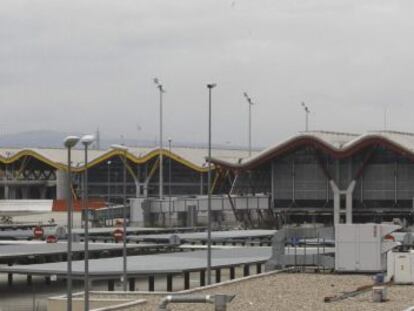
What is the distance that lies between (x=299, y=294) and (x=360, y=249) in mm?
10592

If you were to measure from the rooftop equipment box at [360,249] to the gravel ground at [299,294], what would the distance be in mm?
1012

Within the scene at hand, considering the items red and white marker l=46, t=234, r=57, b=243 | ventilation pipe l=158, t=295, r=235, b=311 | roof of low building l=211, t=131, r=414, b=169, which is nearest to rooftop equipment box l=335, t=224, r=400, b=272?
ventilation pipe l=158, t=295, r=235, b=311

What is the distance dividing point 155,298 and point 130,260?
19316 mm

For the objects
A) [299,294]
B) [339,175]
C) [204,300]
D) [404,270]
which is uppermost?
[339,175]

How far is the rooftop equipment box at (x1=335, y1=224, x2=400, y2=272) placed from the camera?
2002 inches

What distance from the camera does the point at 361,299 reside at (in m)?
39.3

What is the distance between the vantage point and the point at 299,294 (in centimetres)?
4088

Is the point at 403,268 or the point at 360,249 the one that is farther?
the point at 360,249

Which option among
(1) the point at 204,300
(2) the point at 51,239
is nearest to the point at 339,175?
(2) the point at 51,239

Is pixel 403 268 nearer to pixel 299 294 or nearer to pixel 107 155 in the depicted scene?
pixel 299 294

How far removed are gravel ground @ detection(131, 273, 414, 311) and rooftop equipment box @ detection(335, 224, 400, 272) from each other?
1.01 m

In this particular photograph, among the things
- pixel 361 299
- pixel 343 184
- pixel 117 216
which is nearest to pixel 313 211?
pixel 343 184

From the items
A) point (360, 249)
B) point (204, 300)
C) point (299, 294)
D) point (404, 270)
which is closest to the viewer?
point (204, 300)

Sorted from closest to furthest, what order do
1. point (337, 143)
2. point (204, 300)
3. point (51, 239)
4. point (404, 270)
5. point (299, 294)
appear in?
point (204, 300) → point (299, 294) → point (404, 270) → point (51, 239) → point (337, 143)
